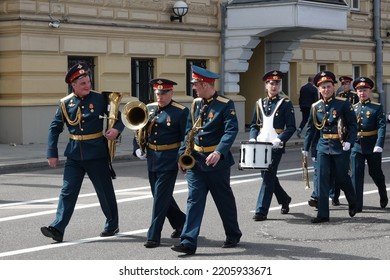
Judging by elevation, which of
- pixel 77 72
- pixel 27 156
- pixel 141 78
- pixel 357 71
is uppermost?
pixel 357 71

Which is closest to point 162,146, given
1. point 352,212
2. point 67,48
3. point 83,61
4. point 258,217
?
point 258,217

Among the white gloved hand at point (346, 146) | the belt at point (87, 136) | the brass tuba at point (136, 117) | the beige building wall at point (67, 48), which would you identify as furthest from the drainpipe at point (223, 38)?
the brass tuba at point (136, 117)

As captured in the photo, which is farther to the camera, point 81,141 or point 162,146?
point 81,141

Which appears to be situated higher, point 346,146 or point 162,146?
point 162,146

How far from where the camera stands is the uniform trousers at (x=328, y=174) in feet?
38.5

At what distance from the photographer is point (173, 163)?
398 inches

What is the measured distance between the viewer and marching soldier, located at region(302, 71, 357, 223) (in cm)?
1177

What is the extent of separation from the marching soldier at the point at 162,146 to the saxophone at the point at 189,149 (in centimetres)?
24

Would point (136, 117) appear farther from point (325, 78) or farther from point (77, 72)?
point (325, 78)

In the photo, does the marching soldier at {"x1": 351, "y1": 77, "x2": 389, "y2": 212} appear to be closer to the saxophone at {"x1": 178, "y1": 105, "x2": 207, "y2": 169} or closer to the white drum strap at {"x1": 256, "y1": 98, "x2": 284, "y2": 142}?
the white drum strap at {"x1": 256, "y1": 98, "x2": 284, "y2": 142}

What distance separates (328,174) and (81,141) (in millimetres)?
3105

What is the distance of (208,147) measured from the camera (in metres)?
9.95
